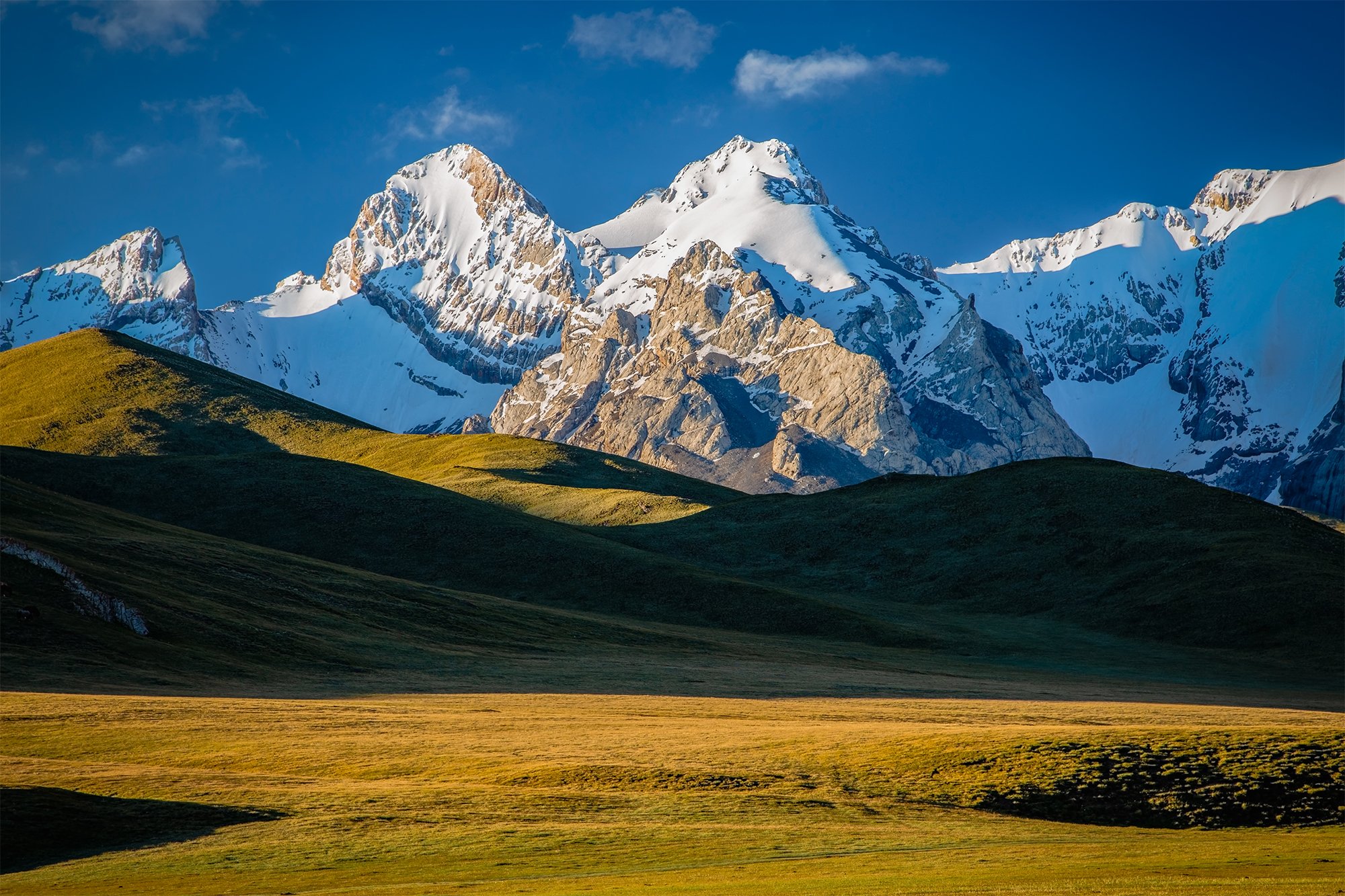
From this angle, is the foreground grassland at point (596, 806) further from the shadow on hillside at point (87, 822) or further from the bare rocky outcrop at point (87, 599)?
the bare rocky outcrop at point (87, 599)

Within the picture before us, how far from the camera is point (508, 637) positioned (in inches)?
3748

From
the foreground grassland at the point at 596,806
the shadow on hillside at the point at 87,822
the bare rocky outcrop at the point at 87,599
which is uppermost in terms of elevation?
the bare rocky outcrop at the point at 87,599

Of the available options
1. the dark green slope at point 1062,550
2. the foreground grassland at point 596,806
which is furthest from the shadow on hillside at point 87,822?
the dark green slope at point 1062,550

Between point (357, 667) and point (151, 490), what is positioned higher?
point (151, 490)

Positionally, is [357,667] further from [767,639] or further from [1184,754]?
[1184,754]

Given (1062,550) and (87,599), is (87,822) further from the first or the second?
(1062,550)

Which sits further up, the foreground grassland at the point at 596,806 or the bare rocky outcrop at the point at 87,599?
the bare rocky outcrop at the point at 87,599

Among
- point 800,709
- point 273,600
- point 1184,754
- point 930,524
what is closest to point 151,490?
point 273,600

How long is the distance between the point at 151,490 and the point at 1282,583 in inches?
5474

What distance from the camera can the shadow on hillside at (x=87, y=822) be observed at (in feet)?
101

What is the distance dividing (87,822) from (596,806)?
1347 cm

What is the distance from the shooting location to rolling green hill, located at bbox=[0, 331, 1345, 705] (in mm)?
77125

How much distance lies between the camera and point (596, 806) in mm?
36406

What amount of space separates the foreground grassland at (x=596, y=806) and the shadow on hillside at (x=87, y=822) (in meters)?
0.21
